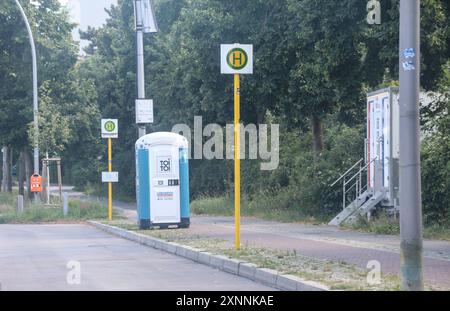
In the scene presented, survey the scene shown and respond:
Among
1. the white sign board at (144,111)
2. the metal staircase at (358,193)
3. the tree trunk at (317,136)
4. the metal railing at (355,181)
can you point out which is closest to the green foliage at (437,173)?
the metal staircase at (358,193)

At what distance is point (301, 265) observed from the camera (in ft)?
42.6

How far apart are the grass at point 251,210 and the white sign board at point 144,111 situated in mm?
5485

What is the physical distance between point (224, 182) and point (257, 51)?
12.0 m

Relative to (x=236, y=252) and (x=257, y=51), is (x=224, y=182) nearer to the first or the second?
(x=257, y=51)

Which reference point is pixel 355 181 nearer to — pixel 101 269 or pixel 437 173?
pixel 437 173

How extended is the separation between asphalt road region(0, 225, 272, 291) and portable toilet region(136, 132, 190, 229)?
170 centimetres

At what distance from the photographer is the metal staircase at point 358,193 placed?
22391 millimetres

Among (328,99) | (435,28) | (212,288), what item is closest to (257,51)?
(328,99)

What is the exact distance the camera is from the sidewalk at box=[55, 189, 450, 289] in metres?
13.0

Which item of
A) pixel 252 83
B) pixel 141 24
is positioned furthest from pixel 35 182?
pixel 141 24

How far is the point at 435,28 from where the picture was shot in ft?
64.4

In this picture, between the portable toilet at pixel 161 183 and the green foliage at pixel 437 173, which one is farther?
the portable toilet at pixel 161 183

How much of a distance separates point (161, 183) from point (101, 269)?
8427 mm

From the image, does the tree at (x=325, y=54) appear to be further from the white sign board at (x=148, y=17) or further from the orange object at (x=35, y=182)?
the orange object at (x=35, y=182)
